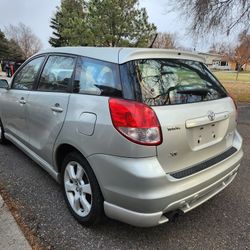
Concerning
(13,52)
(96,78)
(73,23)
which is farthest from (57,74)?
(13,52)

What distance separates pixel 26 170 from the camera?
4.04m

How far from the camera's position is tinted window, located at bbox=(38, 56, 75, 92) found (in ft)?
9.75

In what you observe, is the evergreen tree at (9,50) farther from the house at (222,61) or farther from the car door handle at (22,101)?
the car door handle at (22,101)

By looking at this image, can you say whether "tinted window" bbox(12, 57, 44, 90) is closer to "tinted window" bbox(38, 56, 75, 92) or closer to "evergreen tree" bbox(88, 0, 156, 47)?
"tinted window" bbox(38, 56, 75, 92)

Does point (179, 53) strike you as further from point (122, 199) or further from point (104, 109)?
point (122, 199)

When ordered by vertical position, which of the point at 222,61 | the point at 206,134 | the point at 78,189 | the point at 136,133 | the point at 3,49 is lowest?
the point at 222,61

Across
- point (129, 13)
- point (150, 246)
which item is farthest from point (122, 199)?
point (129, 13)

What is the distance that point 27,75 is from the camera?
12.9 feet

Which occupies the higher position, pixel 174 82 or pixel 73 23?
pixel 73 23

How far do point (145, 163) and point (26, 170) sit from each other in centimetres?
234

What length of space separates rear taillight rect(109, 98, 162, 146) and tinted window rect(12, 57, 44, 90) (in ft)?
5.81

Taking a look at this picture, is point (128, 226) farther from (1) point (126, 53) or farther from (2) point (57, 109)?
(1) point (126, 53)

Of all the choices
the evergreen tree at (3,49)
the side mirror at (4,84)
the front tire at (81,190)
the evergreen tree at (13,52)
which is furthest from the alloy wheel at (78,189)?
the evergreen tree at (3,49)

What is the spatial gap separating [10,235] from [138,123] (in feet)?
4.81
